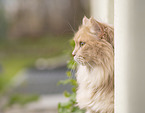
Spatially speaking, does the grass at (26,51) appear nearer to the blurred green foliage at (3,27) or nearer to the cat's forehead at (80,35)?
the blurred green foliage at (3,27)

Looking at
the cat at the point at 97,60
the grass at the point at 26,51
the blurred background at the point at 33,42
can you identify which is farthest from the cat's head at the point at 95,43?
the grass at the point at 26,51

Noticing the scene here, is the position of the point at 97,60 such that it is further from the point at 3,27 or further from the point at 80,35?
the point at 3,27

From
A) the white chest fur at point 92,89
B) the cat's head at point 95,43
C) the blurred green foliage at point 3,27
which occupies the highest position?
the blurred green foliage at point 3,27

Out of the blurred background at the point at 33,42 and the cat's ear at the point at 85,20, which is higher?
the blurred background at the point at 33,42

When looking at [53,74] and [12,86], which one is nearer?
[12,86]

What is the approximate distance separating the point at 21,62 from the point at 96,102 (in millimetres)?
2344

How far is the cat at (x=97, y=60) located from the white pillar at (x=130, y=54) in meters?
0.03

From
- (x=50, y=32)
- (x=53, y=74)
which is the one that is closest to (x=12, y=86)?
(x=53, y=74)

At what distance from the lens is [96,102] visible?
1.49ft

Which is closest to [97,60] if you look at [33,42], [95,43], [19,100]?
[95,43]

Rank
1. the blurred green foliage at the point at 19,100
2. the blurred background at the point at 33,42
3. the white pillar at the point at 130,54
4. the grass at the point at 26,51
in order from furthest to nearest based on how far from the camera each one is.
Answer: the grass at the point at 26,51 < the blurred background at the point at 33,42 < the blurred green foliage at the point at 19,100 < the white pillar at the point at 130,54

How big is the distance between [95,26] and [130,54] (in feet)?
0.30

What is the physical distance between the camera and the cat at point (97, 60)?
1.42ft

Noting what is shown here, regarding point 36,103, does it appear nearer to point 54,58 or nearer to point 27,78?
point 27,78
